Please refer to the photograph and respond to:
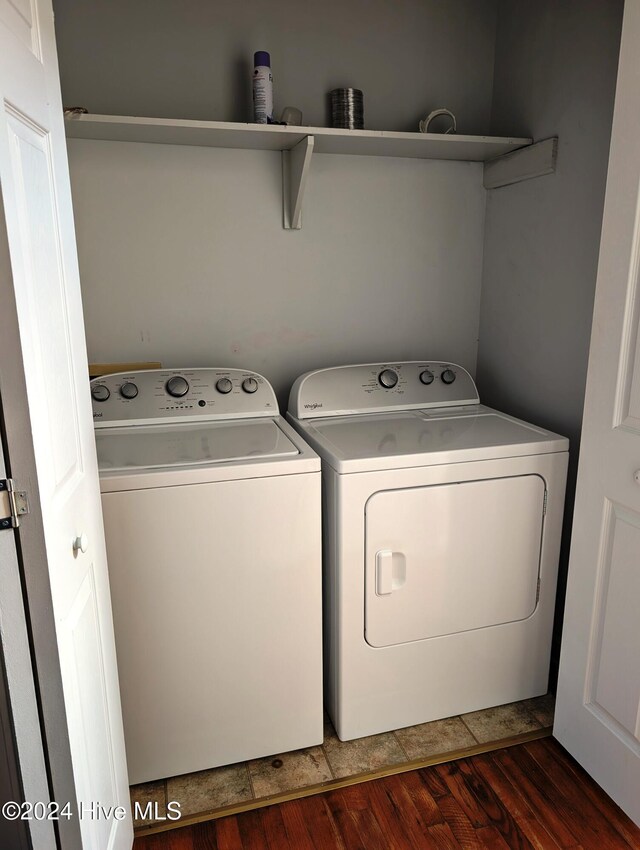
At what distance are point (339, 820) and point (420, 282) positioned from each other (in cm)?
186

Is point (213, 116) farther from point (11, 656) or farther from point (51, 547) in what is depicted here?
point (11, 656)

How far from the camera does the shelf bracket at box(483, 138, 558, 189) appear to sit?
200cm

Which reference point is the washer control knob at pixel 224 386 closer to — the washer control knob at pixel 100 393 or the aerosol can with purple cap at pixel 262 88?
the washer control knob at pixel 100 393

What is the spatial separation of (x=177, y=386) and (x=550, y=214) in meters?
1.39

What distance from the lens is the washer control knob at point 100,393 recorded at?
6.47ft

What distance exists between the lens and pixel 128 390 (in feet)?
6.57

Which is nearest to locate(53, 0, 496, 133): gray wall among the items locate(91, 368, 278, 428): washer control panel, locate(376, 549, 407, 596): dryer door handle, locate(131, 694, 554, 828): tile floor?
locate(91, 368, 278, 428): washer control panel

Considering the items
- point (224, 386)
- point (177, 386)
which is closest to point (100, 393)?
point (177, 386)

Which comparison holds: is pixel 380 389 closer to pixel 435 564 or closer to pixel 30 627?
pixel 435 564

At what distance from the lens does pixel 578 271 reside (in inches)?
77.3

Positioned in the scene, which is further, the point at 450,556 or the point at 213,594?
the point at 450,556

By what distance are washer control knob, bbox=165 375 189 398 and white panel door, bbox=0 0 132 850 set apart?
0.75 metres

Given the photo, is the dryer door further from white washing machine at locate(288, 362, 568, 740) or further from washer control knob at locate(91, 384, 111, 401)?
washer control knob at locate(91, 384, 111, 401)

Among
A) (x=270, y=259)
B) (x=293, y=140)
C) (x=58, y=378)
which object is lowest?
(x=58, y=378)
